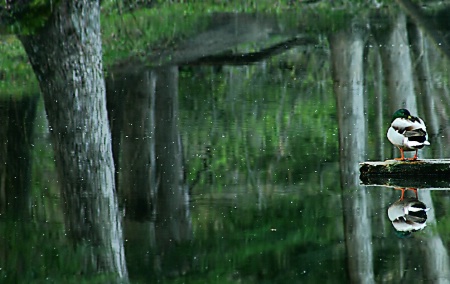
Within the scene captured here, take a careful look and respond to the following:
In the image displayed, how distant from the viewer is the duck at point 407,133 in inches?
370

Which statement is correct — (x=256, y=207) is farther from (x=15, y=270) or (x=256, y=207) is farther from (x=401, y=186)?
(x=15, y=270)

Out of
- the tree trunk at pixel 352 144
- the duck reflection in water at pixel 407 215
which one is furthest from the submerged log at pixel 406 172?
the duck reflection in water at pixel 407 215

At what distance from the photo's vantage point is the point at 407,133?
30.8 feet

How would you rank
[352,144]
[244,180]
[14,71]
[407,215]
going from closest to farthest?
[407,215]
[244,180]
[352,144]
[14,71]

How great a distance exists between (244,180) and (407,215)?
2.23 metres

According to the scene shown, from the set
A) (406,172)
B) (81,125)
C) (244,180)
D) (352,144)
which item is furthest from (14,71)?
(406,172)

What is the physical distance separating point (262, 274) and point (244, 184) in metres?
2.94

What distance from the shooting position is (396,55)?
62.0 feet

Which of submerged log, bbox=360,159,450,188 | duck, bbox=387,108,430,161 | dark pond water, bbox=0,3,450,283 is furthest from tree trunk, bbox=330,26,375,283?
duck, bbox=387,108,430,161

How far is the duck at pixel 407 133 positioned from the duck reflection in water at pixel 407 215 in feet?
2.58

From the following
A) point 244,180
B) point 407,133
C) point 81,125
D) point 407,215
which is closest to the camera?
point 407,215

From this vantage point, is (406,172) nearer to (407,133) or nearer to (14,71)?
(407,133)

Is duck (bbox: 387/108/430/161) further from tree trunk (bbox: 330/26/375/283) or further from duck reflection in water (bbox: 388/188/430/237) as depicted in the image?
duck reflection in water (bbox: 388/188/430/237)

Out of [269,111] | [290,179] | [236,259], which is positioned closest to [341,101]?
[269,111]
